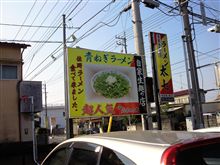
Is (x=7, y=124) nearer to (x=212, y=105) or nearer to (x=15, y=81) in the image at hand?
(x=15, y=81)

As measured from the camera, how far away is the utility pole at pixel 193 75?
14805mm

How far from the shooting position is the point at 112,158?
283 cm

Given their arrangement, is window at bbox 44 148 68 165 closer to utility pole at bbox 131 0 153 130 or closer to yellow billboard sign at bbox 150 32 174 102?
utility pole at bbox 131 0 153 130

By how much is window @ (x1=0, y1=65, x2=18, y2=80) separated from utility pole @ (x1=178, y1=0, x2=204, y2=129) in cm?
985

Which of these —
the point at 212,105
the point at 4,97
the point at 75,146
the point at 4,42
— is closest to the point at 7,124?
the point at 4,97

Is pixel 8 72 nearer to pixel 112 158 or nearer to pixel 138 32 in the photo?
pixel 138 32

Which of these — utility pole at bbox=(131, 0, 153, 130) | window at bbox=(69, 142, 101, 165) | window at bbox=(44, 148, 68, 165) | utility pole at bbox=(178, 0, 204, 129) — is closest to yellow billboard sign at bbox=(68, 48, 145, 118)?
utility pole at bbox=(131, 0, 153, 130)

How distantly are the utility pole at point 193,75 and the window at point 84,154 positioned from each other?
1190cm

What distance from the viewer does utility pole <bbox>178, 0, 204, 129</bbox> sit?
1480cm

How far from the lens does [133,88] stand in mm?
12922

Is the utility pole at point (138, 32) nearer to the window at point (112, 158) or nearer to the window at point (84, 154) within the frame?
the window at point (84, 154)

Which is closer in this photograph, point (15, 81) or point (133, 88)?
point (133, 88)

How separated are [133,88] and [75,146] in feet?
31.1

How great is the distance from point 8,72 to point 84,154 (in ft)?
54.3
